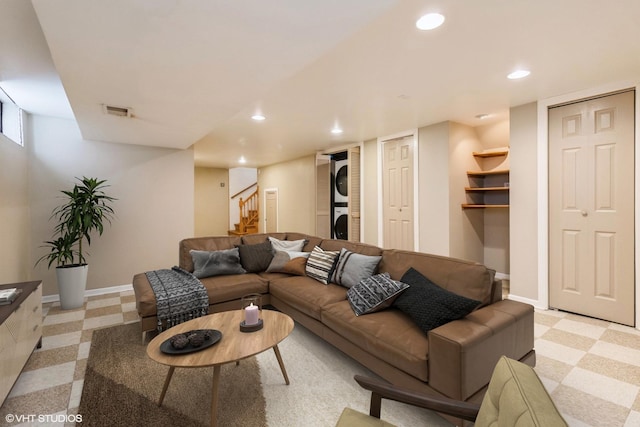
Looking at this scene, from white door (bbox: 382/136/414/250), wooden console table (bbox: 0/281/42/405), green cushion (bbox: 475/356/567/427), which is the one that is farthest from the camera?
white door (bbox: 382/136/414/250)

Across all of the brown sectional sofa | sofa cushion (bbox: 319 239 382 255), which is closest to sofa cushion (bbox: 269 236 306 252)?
sofa cushion (bbox: 319 239 382 255)

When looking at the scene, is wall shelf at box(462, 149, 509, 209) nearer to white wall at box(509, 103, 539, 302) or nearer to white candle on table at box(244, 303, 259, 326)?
white wall at box(509, 103, 539, 302)

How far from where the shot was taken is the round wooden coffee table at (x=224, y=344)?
164 cm

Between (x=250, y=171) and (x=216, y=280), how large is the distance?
332 inches

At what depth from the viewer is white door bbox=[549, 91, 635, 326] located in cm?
302

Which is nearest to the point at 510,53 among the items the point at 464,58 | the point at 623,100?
the point at 464,58

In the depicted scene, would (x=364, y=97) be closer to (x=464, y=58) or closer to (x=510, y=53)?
(x=464, y=58)

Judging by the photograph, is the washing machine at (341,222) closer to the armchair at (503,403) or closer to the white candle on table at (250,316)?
the white candle on table at (250,316)

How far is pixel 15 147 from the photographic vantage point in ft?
11.5

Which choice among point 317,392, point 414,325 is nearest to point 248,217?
point 317,392

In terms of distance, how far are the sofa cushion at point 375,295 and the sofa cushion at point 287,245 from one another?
1563 millimetres

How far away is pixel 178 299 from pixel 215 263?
74 centimetres

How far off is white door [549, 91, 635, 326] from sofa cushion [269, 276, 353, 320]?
258 centimetres

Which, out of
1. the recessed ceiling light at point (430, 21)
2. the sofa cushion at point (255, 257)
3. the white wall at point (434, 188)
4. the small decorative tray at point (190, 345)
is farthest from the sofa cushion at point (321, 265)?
the recessed ceiling light at point (430, 21)
